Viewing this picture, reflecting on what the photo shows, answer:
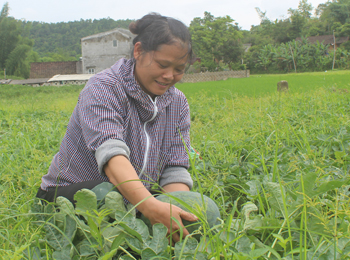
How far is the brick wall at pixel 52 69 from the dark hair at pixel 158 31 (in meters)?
32.2

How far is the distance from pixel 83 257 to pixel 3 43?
47.9 m

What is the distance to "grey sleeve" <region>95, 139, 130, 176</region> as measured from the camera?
110 cm

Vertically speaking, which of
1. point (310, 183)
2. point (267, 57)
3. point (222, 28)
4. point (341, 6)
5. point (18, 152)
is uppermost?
point (341, 6)

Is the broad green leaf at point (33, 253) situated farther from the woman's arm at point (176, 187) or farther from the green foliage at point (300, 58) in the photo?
the green foliage at point (300, 58)

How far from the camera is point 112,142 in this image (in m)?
1.14

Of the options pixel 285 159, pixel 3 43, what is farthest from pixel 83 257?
pixel 3 43

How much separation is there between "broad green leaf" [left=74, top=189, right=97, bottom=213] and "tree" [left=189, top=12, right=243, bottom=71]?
31394 millimetres

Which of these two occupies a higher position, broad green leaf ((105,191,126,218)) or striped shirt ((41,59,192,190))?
striped shirt ((41,59,192,190))

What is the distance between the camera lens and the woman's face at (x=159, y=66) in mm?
1316

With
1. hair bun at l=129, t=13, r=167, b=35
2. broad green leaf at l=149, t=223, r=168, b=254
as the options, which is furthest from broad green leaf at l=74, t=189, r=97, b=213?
hair bun at l=129, t=13, r=167, b=35

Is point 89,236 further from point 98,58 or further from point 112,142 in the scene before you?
point 98,58

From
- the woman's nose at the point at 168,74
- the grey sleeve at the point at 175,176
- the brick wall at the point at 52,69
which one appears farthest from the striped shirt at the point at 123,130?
the brick wall at the point at 52,69

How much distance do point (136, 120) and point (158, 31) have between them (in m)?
0.42

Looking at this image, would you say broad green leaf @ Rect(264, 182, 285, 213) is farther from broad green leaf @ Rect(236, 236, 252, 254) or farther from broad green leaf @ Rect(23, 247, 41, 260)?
broad green leaf @ Rect(23, 247, 41, 260)
